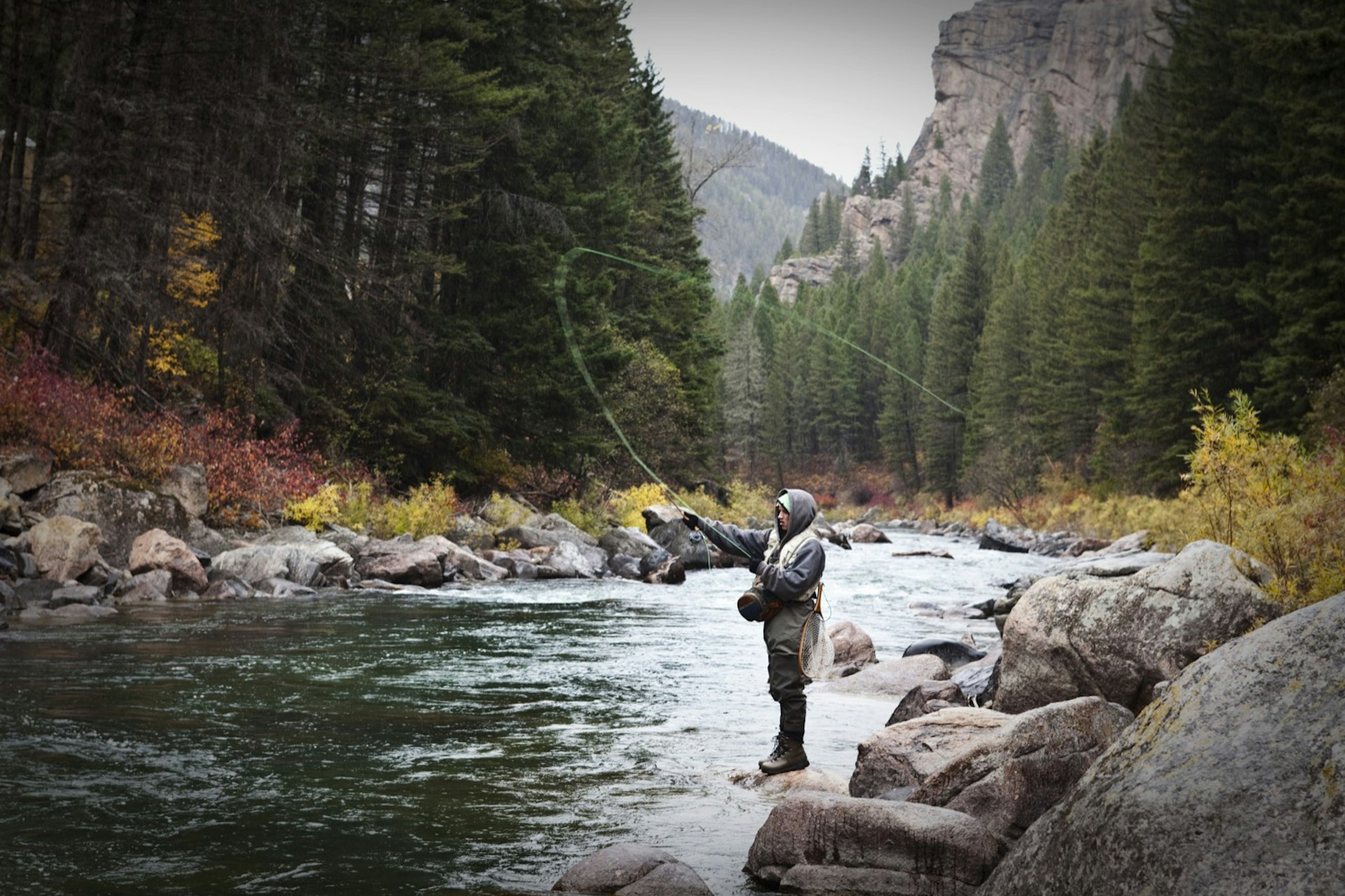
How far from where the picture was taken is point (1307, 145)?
79.6 ft

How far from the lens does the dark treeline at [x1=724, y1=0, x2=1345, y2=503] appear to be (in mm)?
24000

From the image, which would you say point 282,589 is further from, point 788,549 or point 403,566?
point 788,549

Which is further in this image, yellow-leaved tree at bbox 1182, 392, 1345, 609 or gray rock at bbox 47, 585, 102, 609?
gray rock at bbox 47, 585, 102, 609

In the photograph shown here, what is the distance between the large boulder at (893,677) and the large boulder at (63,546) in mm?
9597

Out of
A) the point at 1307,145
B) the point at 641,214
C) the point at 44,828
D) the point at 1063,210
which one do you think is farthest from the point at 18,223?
the point at 1063,210

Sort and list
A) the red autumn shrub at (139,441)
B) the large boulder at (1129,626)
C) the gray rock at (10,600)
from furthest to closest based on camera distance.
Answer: the red autumn shrub at (139,441)
the gray rock at (10,600)
the large boulder at (1129,626)

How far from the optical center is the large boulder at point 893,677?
428 inches

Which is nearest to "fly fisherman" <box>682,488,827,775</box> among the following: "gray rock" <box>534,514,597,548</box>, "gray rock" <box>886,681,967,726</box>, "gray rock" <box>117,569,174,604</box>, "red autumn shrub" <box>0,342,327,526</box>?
"gray rock" <box>886,681,967,726</box>

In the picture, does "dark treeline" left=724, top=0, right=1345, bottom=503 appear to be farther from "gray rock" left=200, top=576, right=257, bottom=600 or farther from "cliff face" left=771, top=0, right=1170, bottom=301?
"cliff face" left=771, top=0, right=1170, bottom=301

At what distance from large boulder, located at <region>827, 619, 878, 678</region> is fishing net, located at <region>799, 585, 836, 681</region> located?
4.65 meters

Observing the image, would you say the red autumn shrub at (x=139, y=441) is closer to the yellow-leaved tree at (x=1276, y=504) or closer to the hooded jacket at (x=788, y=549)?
the hooded jacket at (x=788, y=549)

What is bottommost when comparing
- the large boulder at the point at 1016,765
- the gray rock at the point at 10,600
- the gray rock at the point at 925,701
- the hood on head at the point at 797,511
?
the gray rock at the point at 10,600

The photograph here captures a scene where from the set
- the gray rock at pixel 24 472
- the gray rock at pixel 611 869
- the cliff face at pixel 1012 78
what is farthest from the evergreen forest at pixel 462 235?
the cliff face at pixel 1012 78

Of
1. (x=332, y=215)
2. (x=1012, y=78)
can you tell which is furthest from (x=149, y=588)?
(x=1012, y=78)
